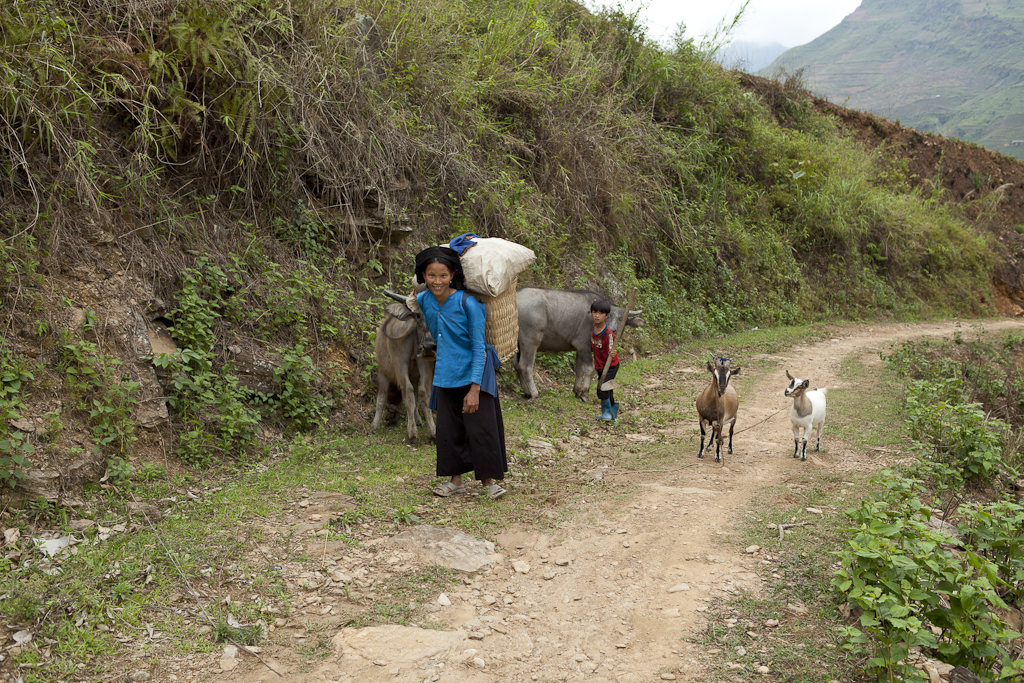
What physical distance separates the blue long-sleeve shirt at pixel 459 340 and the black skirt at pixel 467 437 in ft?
0.46

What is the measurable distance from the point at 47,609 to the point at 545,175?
978 cm

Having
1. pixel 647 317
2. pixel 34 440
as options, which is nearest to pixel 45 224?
pixel 34 440

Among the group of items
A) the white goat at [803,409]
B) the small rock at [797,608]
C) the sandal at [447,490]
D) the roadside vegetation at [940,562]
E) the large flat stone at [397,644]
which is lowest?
the large flat stone at [397,644]

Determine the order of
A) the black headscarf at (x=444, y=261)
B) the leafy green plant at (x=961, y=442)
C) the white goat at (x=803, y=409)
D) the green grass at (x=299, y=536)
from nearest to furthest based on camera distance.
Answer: the green grass at (x=299, y=536)
the black headscarf at (x=444, y=261)
the leafy green plant at (x=961, y=442)
the white goat at (x=803, y=409)

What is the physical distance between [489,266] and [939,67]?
5317cm

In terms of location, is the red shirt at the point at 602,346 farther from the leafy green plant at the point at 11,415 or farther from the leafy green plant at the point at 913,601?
the leafy green plant at the point at 11,415

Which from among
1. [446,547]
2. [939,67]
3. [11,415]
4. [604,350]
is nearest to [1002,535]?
[446,547]

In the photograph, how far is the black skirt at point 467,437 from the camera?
5.08m

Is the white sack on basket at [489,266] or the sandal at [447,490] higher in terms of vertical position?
the white sack on basket at [489,266]

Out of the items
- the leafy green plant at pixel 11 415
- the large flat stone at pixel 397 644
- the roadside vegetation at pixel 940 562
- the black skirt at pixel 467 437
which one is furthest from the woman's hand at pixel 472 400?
the leafy green plant at pixel 11 415

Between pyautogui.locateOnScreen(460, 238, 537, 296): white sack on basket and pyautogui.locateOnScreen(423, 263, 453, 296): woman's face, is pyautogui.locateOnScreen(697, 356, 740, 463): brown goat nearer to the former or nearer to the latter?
pyautogui.locateOnScreen(460, 238, 537, 296): white sack on basket

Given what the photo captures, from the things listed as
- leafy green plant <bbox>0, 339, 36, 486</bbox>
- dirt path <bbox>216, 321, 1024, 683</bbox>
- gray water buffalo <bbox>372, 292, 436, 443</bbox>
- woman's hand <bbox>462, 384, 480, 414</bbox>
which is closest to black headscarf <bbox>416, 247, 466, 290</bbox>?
woman's hand <bbox>462, 384, 480, 414</bbox>

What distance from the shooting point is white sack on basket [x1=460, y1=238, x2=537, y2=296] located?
503 centimetres

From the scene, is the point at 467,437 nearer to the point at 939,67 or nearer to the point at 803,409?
the point at 803,409
